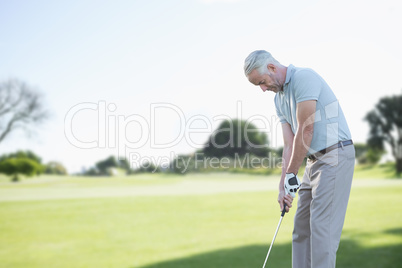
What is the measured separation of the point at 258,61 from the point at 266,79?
115 mm

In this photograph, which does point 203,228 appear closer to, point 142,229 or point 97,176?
point 142,229

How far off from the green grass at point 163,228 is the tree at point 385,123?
1.60 metres

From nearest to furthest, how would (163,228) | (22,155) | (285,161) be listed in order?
1. (285,161)
2. (22,155)
3. (163,228)

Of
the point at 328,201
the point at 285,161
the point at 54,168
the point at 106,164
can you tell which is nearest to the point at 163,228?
the point at 106,164

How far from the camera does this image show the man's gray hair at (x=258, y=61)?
212cm

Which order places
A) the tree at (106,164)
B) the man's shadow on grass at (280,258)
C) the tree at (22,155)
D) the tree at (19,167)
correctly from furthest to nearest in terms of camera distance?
the tree at (106,164), the tree at (19,167), the tree at (22,155), the man's shadow on grass at (280,258)

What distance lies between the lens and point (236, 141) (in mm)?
17547

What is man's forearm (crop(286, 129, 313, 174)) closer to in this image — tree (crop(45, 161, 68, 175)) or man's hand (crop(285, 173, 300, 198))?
man's hand (crop(285, 173, 300, 198))

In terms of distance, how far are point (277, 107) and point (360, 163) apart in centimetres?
1167

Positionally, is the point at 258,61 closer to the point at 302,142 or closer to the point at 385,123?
the point at 302,142

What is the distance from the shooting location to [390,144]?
12.5m

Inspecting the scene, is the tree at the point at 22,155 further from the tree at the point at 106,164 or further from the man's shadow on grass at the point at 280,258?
the man's shadow on grass at the point at 280,258

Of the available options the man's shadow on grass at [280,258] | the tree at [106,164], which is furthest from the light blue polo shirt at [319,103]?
the tree at [106,164]

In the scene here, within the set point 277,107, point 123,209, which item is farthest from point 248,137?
point 277,107
